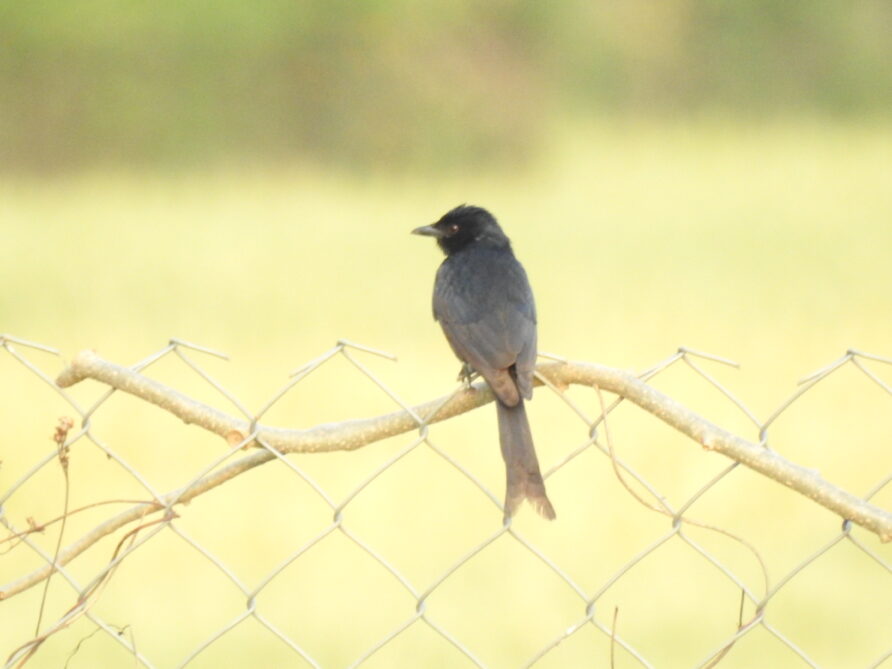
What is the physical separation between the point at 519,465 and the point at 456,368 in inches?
182

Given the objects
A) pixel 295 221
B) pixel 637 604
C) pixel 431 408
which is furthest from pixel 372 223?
pixel 431 408

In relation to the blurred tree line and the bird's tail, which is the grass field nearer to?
the blurred tree line

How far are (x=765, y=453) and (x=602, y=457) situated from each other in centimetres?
389

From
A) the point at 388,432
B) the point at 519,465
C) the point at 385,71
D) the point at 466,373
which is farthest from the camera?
the point at 385,71

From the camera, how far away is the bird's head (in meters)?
2.92

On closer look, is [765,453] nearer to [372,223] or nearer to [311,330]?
[311,330]

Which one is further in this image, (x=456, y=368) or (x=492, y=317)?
(x=456, y=368)

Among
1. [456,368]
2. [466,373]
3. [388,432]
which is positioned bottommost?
→ [456,368]

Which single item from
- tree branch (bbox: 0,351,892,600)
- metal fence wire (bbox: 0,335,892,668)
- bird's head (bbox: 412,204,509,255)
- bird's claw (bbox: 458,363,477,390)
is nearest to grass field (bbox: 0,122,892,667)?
metal fence wire (bbox: 0,335,892,668)

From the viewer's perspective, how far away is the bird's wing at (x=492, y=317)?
2.05 meters

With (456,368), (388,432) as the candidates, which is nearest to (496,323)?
(388,432)

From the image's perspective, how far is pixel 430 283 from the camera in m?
8.73

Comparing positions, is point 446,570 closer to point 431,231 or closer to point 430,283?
point 431,231

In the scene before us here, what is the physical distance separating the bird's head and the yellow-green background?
125cm
